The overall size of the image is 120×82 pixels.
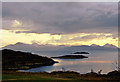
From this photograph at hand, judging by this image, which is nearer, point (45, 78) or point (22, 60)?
point (45, 78)

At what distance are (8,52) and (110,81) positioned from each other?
262 ft

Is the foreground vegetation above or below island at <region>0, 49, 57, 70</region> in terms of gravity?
below

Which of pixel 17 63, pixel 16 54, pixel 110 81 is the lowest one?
pixel 110 81

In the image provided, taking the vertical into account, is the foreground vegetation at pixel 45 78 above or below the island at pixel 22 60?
below

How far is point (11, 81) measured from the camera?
1845 cm

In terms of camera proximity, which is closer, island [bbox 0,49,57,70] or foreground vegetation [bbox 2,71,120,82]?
foreground vegetation [bbox 2,71,120,82]

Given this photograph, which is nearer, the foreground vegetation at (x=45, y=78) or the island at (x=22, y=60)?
the foreground vegetation at (x=45, y=78)

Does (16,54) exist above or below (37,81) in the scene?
above

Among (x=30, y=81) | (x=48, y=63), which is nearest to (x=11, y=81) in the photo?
(x=30, y=81)

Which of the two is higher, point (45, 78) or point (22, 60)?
point (22, 60)

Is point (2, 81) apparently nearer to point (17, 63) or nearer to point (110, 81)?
point (110, 81)

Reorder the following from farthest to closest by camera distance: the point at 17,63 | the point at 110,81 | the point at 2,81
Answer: the point at 17,63, the point at 110,81, the point at 2,81

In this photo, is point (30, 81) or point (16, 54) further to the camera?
point (16, 54)

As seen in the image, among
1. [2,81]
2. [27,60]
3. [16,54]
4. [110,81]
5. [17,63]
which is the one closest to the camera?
[2,81]
